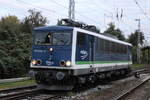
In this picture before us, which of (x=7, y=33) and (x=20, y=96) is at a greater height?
(x=7, y=33)

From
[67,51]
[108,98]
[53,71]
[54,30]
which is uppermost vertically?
[54,30]

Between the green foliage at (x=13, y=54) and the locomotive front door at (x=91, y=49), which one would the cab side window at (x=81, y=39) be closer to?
the locomotive front door at (x=91, y=49)

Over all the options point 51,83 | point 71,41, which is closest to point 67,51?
point 71,41

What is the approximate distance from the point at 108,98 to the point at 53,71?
2.87m

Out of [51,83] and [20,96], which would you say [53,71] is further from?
[20,96]

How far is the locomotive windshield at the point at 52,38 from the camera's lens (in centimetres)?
1451

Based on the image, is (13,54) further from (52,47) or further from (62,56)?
(62,56)

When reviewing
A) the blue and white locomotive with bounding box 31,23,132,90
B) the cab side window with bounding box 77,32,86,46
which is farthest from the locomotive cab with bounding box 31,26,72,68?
the cab side window with bounding box 77,32,86,46

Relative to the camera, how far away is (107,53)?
19.2m

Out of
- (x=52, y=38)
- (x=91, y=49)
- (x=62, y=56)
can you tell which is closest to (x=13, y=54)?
(x=91, y=49)

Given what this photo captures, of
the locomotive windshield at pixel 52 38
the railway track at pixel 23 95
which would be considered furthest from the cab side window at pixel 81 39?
the railway track at pixel 23 95

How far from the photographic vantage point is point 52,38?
14859 millimetres

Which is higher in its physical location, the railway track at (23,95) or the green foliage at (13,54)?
the green foliage at (13,54)

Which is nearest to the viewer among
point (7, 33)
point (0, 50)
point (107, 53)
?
point (107, 53)
